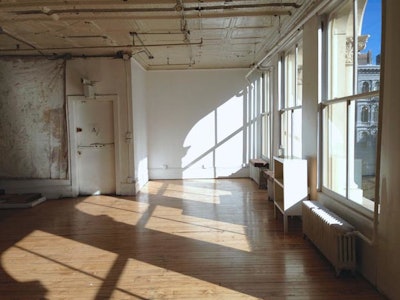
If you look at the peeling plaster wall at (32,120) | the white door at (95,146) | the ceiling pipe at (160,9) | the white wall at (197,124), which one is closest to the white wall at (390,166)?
the ceiling pipe at (160,9)

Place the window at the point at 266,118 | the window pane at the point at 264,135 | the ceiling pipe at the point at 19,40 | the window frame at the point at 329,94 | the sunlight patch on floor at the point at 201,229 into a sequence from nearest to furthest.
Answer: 1. the window frame at the point at 329,94
2. the sunlight patch on floor at the point at 201,229
3. the ceiling pipe at the point at 19,40
4. the window at the point at 266,118
5. the window pane at the point at 264,135

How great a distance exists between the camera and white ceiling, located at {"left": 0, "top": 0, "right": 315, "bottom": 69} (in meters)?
4.13

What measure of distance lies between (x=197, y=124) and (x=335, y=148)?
5.12 m

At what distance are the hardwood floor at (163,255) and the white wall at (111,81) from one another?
5.15 ft

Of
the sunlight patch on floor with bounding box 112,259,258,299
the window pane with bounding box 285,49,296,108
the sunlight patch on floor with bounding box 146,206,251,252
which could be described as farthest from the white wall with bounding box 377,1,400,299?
the window pane with bounding box 285,49,296,108

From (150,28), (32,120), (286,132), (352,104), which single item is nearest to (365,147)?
(352,104)

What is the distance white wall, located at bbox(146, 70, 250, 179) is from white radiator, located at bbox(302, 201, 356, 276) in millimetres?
5119

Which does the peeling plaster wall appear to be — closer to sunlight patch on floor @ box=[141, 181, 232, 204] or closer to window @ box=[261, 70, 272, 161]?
sunlight patch on floor @ box=[141, 181, 232, 204]

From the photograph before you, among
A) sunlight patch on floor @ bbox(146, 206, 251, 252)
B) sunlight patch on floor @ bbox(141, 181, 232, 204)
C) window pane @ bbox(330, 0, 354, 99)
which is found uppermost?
window pane @ bbox(330, 0, 354, 99)

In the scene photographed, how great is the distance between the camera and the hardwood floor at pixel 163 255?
9.24 ft

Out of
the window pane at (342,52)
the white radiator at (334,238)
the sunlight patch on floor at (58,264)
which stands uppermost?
the window pane at (342,52)

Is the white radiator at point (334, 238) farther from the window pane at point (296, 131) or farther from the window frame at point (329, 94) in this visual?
the window pane at point (296, 131)

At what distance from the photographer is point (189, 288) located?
2.85m

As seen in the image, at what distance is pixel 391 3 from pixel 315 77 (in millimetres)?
1598
